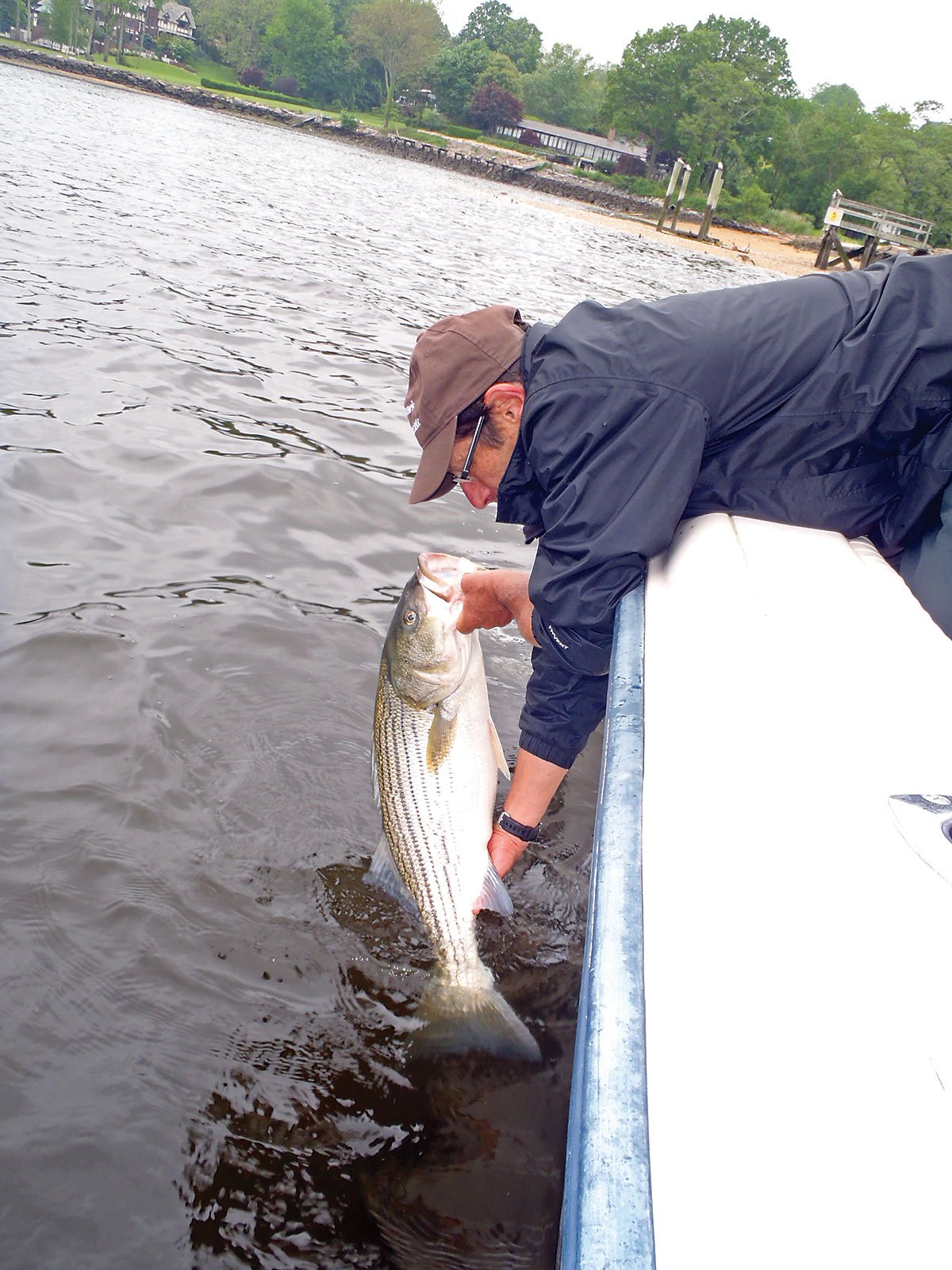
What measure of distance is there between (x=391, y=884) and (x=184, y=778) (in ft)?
4.13

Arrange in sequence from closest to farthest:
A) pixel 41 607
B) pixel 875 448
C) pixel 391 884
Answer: pixel 875 448 → pixel 391 884 → pixel 41 607

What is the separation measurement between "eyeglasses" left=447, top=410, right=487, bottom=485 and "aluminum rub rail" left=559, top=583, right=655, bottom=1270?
1.44 metres

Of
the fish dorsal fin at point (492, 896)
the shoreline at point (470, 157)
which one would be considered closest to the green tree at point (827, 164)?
the shoreline at point (470, 157)

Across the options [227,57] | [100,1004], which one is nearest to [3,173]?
[100,1004]

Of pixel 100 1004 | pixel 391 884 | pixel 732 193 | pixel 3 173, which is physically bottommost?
pixel 100 1004

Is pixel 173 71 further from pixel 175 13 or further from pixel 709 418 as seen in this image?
pixel 709 418

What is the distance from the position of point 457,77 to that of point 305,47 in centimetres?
1926

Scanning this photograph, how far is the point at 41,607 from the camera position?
189 inches

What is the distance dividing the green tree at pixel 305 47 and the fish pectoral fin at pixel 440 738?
116m

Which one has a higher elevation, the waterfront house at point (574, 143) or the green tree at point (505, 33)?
the green tree at point (505, 33)

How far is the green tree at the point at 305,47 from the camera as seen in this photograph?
99.4 meters

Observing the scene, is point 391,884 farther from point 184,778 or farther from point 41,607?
point 41,607

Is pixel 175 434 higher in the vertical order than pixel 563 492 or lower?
lower

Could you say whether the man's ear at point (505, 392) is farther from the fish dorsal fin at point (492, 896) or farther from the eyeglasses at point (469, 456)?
the fish dorsal fin at point (492, 896)
